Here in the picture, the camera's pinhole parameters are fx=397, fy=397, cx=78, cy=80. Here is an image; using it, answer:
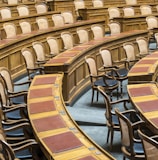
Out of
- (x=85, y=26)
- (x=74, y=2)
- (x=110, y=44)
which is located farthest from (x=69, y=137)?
(x=74, y=2)

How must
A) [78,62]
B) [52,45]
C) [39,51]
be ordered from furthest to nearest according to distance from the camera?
[52,45] < [39,51] < [78,62]

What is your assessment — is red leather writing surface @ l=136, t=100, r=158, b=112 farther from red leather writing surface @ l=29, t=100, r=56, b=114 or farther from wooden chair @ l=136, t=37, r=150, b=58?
wooden chair @ l=136, t=37, r=150, b=58

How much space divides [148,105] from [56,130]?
1.18m

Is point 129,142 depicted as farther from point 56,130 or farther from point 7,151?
point 7,151

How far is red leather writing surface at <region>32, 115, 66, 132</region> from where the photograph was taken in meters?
3.48

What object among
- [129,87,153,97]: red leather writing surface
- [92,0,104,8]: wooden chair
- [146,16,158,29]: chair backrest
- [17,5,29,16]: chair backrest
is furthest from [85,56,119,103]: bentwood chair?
[92,0,104,8]: wooden chair

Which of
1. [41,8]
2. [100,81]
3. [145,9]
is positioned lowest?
[100,81]

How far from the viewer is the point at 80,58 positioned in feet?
21.1

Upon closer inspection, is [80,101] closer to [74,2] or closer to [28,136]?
[28,136]

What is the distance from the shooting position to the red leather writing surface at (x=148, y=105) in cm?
401

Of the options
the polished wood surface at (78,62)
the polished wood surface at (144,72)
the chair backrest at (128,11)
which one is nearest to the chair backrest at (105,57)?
the polished wood surface at (78,62)

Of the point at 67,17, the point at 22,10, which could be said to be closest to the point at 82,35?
the point at 67,17

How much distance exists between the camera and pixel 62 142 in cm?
315

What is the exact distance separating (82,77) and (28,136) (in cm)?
285
